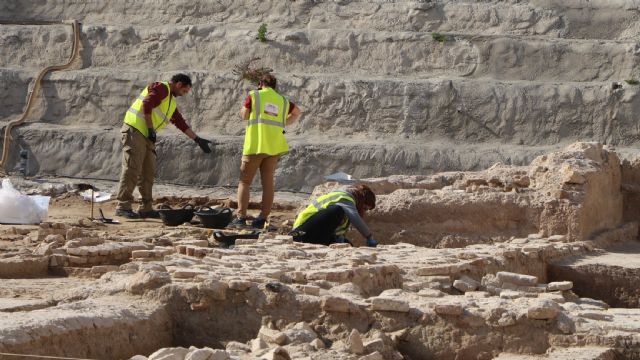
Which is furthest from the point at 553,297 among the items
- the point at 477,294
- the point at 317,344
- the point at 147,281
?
the point at 147,281

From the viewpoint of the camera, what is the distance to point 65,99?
18.4m

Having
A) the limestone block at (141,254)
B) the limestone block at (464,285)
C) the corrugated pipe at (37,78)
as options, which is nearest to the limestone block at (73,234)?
the limestone block at (141,254)

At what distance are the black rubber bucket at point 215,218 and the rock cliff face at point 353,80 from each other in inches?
186

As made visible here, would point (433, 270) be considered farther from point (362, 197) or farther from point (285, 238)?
point (362, 197)

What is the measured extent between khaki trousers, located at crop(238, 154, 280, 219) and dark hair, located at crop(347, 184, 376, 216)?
1.85 meters

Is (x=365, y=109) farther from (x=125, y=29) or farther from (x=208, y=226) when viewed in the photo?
(x=208, y=226)

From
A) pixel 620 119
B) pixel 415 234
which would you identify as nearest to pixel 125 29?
pixel 620 119

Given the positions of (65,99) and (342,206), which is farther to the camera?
(65,99)

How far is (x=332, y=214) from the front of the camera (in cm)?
1004

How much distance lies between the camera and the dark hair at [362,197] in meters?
10.2

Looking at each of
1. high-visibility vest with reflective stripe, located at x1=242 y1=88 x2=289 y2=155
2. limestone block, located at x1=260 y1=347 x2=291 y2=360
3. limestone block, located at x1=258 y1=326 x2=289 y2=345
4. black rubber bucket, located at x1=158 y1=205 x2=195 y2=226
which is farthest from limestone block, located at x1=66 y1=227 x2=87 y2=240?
limestone block, located at x1=260 y1=347 x2=291 y2=360

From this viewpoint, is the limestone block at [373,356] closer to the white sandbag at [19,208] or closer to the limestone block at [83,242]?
the limestone block at [83,242]

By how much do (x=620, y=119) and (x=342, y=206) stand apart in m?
8.02

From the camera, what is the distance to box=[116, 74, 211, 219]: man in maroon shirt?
12.2m
